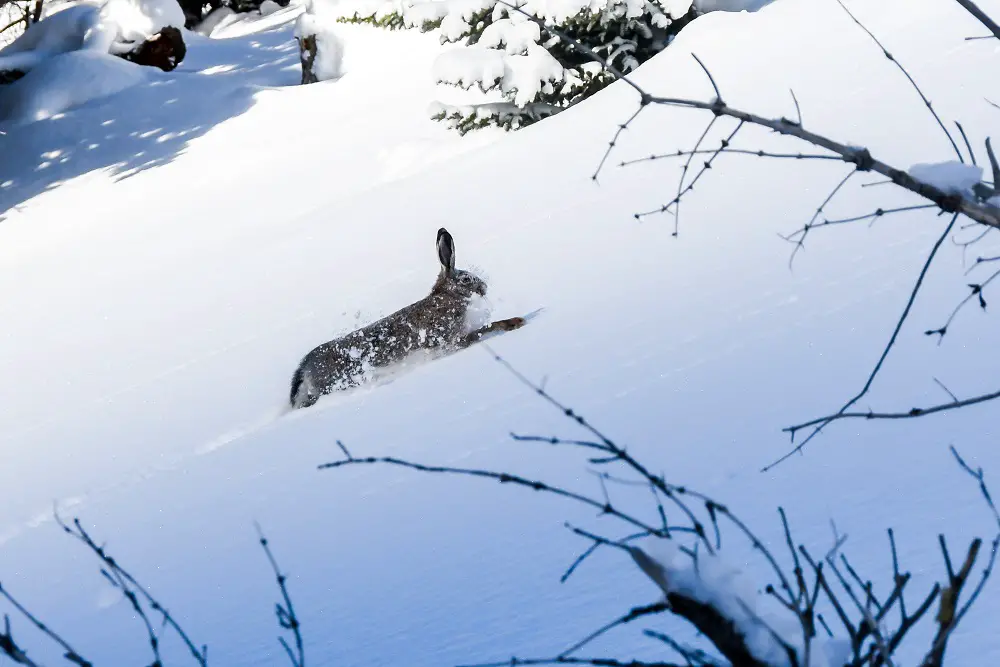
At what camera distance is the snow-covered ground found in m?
2.93

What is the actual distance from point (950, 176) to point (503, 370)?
12.3 ft

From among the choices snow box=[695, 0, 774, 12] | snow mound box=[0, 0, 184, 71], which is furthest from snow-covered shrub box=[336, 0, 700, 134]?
snow mound box=[0, 0, 184, 71]

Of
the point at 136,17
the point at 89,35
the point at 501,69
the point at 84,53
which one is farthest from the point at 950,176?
the point at 136,17

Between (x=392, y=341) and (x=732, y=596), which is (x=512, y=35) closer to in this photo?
(x=392, y=341)

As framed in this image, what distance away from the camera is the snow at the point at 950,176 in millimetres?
1544

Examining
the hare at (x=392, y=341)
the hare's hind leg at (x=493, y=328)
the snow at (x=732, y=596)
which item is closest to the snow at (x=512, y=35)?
the hare at (x=392, y=341)

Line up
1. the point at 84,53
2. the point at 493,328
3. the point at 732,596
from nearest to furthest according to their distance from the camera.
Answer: the point at 732,596, the point at 493,328, the point at 84,53

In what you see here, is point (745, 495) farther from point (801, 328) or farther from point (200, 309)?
point (200, 309)

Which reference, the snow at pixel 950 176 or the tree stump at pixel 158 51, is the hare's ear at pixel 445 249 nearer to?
the snow at pixel 950 176

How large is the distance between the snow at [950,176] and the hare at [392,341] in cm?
446

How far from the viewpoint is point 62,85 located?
19203 mm

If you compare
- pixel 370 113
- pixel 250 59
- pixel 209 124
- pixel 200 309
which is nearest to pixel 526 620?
pixel 200 309

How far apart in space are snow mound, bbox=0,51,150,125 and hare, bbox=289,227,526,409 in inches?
586

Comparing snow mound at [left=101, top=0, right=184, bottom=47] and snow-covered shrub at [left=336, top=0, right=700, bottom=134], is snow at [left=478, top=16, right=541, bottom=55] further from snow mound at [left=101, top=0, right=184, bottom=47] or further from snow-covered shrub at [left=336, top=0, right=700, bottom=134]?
snow mound at [left=101, top=0, right=184, bottom=47]
